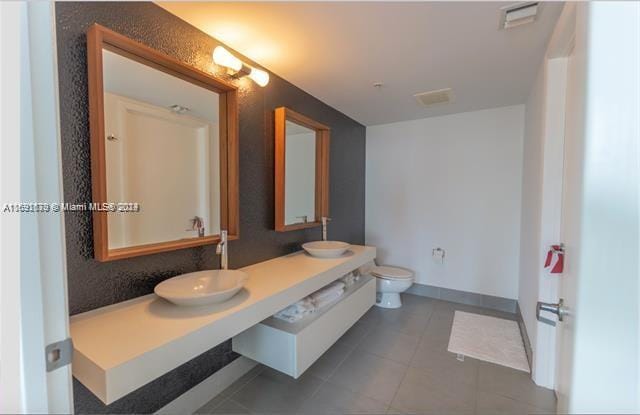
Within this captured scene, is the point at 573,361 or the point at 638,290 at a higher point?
the point at 638,290

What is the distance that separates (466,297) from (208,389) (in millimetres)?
2839

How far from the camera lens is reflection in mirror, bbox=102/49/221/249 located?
1237 mm

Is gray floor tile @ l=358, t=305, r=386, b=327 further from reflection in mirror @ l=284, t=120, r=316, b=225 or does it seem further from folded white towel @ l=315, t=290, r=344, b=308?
reflection in mirror @ l=284, t=120, r=316, b=225

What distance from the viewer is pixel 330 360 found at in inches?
81.7

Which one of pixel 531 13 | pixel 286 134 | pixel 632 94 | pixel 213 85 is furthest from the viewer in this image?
pixel 286 134

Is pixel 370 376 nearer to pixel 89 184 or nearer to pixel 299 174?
pixel 299 174

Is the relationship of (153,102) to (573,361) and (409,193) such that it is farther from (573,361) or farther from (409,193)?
(409,193)

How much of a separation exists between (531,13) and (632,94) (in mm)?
1420

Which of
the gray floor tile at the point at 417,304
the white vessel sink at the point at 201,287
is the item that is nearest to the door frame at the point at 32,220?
the white vessel sink at the point at 201,287

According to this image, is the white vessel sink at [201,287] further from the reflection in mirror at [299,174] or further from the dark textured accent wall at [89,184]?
the reflection in mirror at [299,174]

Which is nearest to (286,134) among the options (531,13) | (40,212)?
(531,13)

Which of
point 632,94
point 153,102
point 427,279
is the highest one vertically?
point 153,102

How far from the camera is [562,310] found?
0.67 meters

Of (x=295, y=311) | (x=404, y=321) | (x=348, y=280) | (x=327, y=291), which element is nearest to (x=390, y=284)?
(x=404, y=321)
